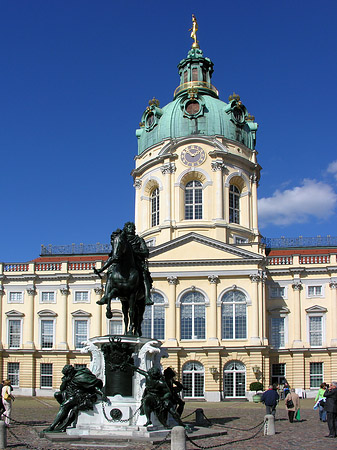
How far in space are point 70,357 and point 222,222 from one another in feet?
56.4

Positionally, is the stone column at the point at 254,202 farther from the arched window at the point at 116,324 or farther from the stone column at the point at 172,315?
the arched window at the point at 116,324

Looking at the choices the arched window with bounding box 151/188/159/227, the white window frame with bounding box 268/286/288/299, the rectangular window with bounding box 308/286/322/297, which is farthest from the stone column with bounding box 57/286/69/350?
the rectangular window with bounding box 308/286/322/297

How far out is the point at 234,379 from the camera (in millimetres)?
49469

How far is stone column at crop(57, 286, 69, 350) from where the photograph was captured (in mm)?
55109

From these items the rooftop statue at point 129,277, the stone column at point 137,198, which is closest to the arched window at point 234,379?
the stone column at point 137,198

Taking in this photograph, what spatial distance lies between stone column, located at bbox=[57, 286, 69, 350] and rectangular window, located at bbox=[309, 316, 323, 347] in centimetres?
2028

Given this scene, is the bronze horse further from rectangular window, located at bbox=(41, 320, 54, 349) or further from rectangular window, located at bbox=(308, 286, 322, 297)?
rectangular window, located at bbox=(41, 320, 54, 349)

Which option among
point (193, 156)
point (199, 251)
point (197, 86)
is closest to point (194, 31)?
point (197, 86)

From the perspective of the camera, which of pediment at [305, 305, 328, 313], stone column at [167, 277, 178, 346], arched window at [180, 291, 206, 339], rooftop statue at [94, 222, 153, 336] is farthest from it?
pediment at [305, 305, 328, 313]

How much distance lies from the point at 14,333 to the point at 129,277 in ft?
133

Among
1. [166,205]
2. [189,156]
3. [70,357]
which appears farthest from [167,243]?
[70,357]

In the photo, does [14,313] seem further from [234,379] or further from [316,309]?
[316,309]

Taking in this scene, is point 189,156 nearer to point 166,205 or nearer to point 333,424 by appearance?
point 166,205

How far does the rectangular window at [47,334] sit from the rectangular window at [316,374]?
21739 millimetres
